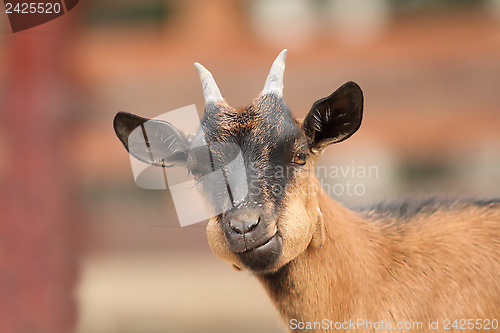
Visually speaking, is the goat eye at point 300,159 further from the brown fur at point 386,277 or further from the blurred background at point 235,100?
the blurred background at point 235,100

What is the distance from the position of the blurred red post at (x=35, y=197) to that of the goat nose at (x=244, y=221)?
16.3 feet

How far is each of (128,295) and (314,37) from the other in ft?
23.0

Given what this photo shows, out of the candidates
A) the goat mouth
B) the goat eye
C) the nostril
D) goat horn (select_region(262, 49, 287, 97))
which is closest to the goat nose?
the nostril

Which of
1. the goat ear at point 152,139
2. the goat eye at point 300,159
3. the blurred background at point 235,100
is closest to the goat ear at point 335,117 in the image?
the goat eye at point 300,159

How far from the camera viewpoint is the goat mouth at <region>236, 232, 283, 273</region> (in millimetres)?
2062

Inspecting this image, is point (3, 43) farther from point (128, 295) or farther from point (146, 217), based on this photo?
point (128, 295)

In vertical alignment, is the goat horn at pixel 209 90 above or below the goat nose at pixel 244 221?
above

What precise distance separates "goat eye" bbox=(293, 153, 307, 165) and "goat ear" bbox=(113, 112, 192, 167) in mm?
811

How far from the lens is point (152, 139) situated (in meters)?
2.70

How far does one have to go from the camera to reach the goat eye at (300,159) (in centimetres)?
237

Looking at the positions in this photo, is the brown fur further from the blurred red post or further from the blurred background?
the blurred red post

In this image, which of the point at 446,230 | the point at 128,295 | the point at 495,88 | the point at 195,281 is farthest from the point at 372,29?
the point at 128,295

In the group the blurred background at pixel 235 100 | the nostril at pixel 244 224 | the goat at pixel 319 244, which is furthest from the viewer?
the blurred background at pixel 235 100

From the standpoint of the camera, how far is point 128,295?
757 centimetres
